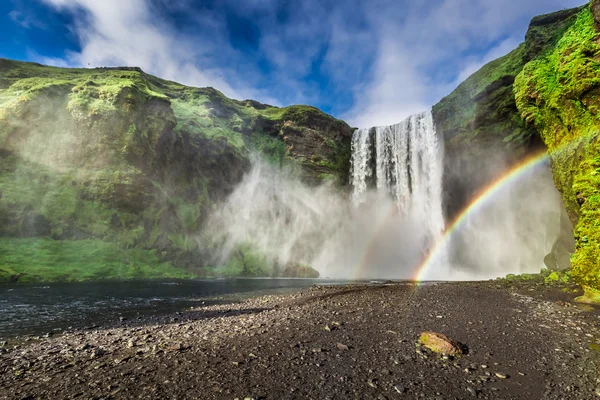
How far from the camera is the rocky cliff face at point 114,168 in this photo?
49062 mm

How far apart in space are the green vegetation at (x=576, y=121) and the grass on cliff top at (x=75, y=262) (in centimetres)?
5616

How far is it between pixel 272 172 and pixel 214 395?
242ft

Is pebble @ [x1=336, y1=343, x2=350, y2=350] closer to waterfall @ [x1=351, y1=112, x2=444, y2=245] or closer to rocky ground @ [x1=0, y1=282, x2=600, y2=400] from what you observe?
rocky ground @ [x1=0, y1=282, x2=600, y2=400]

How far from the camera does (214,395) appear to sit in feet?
20.0

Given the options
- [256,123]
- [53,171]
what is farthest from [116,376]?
[256,123]

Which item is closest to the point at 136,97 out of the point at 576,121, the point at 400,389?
the point at 576,121

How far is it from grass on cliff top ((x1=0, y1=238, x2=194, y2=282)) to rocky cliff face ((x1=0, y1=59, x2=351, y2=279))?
9.1 inches

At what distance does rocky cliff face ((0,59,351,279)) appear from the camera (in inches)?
1932

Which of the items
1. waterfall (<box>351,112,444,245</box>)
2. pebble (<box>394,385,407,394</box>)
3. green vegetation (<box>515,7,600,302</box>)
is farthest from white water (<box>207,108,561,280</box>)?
pebble (<box>394,385,407,394</box>)

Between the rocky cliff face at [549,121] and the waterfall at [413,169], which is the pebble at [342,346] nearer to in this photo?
the rocky cliff face at [549,121]

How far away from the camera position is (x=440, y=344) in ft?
28.6

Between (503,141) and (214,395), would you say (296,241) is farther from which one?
(214,395)

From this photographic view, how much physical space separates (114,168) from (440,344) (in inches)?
2654

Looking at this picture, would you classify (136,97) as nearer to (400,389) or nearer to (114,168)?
(114,168)
